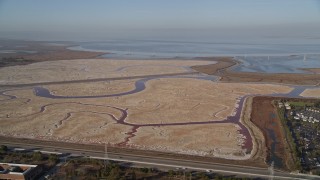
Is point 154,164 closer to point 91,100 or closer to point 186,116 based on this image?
point 186,116

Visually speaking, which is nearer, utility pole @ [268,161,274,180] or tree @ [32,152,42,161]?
utility pole @ [268,161,274,180]

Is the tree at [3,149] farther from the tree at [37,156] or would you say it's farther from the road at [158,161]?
the tree at [37,156]

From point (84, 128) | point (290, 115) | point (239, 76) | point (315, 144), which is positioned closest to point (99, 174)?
point (84, 128)

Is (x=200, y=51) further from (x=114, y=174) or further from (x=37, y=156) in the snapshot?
(x=114, y=174)

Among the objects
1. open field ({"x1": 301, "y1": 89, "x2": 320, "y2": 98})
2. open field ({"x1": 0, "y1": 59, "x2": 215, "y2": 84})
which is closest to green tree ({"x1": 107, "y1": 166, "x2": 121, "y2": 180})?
open field ({"x1": 301, "y1": 89, "x2": 320, "y2": 98})

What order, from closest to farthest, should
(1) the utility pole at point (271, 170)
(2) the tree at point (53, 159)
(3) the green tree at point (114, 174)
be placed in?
(3) the green tree at point (114, 174), (1) the utility pole at point (271, 170), (2) the tree at point (53, 159)

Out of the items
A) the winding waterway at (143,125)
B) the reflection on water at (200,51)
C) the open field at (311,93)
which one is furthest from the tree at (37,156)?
the reflection on water at (200,51)

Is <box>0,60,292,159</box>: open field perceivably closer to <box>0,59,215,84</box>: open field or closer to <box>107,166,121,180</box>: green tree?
<box>0,59,215,84</box>: open field
